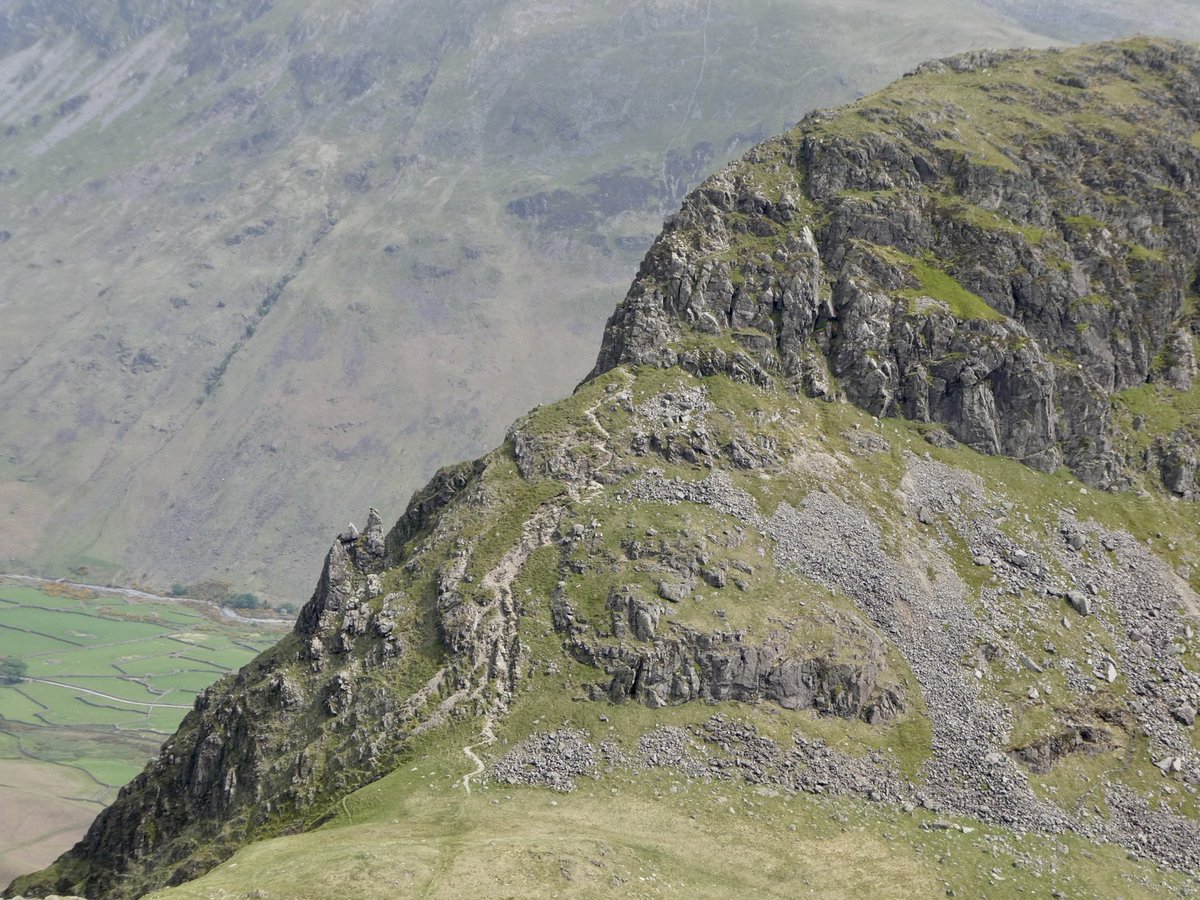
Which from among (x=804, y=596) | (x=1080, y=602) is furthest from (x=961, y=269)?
(x=804, y=596)

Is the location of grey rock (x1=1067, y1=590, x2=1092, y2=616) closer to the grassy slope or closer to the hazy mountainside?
the hazy mountainside

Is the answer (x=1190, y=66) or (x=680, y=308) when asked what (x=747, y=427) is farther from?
(x=1190, y=66)

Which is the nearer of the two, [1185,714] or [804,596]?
[1185,714]

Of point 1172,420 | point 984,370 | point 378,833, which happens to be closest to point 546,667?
point 378,833

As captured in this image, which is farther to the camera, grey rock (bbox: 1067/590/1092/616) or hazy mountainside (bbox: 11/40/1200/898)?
grey rock (bbox: 1067/590/1092/616)

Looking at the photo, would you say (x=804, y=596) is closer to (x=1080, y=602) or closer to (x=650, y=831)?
(x=1080, y=602)

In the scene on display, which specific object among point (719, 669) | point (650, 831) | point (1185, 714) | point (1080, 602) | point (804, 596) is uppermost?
point (804, 596)

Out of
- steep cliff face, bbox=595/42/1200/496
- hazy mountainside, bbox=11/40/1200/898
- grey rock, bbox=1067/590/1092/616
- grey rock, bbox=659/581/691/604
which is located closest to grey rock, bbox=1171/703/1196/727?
hazy mountainside, bbox=11/40/1200/898
